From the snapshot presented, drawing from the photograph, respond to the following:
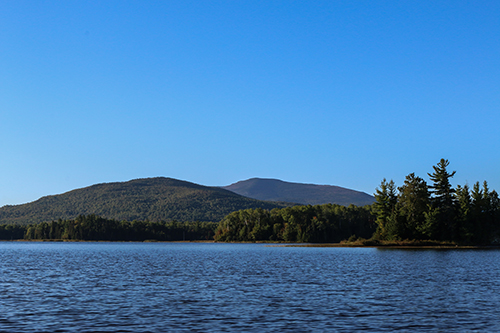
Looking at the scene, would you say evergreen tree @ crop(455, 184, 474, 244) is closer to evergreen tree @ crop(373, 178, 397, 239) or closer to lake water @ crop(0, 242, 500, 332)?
evergreen tree @ crop(373, 178, 397, 239)

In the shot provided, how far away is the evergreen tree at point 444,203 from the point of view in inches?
5812

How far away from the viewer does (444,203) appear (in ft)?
490

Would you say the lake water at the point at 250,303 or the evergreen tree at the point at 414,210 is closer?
the lake water at the point at 250,303

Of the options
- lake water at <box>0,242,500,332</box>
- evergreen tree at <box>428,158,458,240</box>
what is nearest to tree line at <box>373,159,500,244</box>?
evergreen tree at <box>428,158,458,240</box>

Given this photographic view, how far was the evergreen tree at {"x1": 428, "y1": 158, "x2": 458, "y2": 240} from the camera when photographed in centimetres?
14762

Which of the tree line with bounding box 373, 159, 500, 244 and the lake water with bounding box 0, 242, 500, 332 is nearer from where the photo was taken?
the lake water with bounding box 0, 242, 500, 332

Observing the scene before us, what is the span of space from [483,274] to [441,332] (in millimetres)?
38633

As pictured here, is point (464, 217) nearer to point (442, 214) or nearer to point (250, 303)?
point (442, 214)

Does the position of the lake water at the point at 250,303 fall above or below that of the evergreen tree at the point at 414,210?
below

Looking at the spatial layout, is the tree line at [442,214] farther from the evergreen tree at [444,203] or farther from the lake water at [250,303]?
the lake water at [250,303]

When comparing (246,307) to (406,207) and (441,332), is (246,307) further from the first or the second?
(406,207)

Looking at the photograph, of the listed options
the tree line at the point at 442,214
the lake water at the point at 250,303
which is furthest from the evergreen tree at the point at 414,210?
the lake water at the point at 250,303

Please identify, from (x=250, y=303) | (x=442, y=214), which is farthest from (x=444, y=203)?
(x=250, y=303)

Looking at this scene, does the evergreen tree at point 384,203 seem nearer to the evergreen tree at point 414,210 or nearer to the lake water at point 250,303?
the evergreen tree at point 414,210
